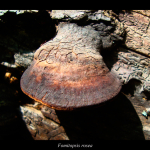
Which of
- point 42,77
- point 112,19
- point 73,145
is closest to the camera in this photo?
point 42,77

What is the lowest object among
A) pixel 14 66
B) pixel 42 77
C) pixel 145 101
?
pixel 145 101

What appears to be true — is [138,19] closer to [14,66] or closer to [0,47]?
[14,66]

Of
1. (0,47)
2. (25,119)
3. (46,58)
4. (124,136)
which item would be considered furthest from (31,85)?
(0,47)

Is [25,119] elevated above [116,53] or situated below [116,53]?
below

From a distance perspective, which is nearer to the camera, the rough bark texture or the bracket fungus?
the bracket fungus

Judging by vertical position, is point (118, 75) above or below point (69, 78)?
below

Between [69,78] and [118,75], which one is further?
[118,75]

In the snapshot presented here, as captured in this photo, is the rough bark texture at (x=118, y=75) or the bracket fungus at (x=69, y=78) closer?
the bracket fungus at (x=69, y=78)

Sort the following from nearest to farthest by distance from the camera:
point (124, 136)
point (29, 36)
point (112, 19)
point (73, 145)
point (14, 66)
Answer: point (112, 19) < point (124, 136) < point (73, 145) < point (29, 36) < point (14, 66)
